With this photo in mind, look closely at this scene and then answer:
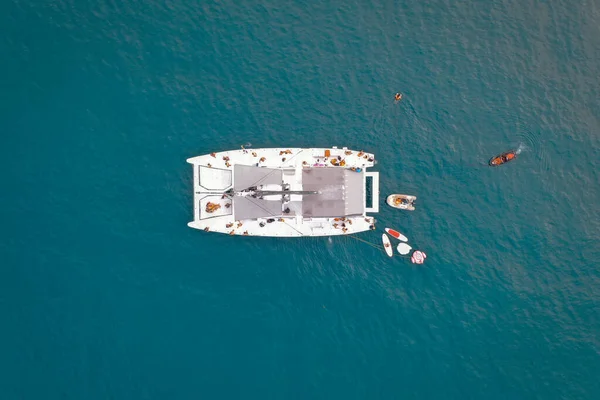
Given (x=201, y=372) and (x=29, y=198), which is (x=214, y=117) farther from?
(x=201, y=372)

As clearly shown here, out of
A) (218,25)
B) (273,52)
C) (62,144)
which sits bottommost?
(62,144)

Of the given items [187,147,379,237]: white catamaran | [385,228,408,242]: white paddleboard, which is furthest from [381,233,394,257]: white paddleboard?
[187,147,379,237]: white catamaran

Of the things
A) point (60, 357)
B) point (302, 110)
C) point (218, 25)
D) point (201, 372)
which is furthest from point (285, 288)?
point (218, 25)

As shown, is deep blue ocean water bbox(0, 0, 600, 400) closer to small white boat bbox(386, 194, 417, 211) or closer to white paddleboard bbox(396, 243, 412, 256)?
small white boat bbox(386, 194, 417, 211)

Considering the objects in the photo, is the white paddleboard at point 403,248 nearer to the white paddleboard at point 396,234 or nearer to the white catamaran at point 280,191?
the white paddleboard at point 396,234

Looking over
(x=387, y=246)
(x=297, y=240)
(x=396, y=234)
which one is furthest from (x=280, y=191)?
(x=396, y=234)

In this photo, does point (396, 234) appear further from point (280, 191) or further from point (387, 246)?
point (280, 191)
